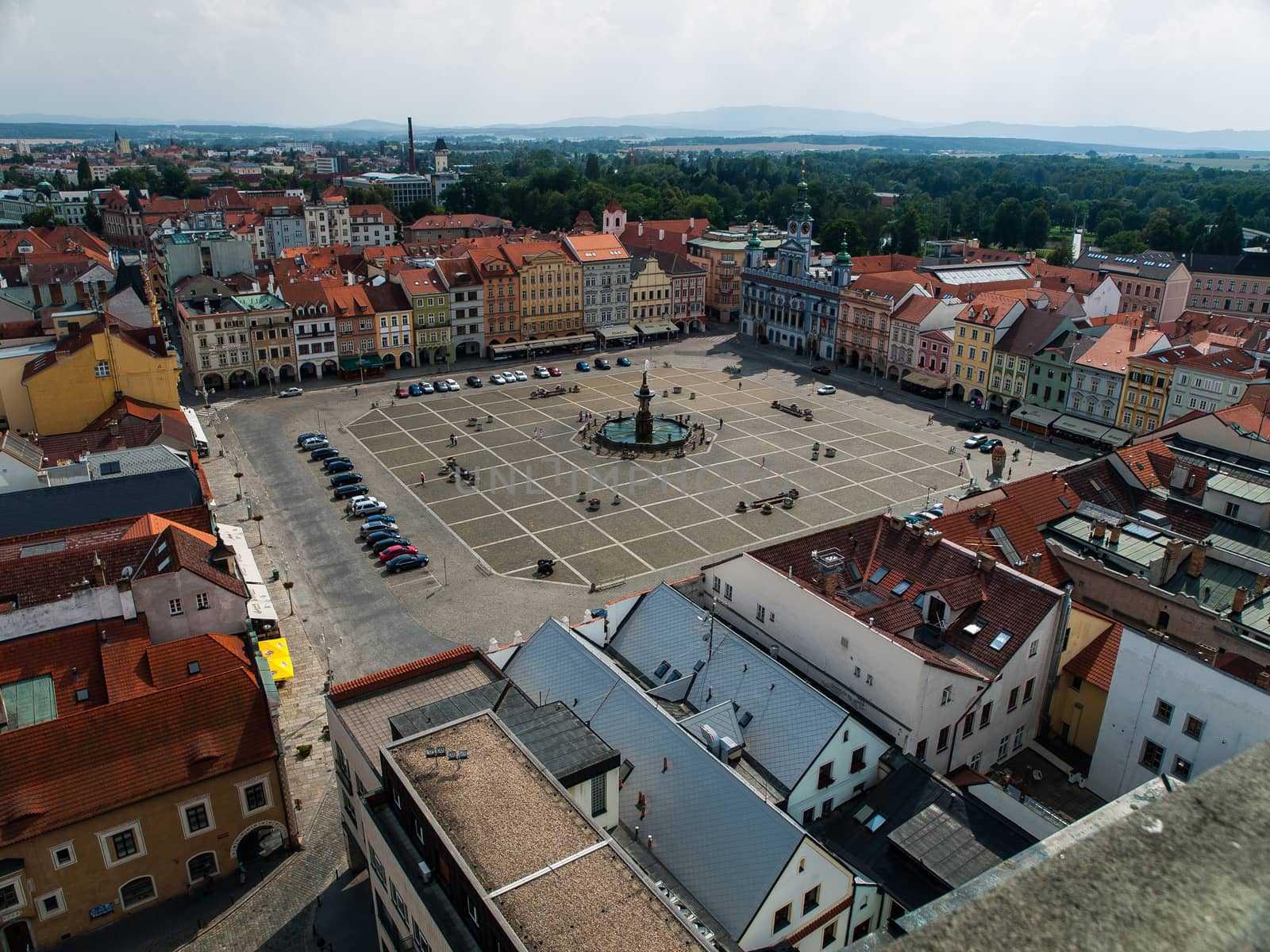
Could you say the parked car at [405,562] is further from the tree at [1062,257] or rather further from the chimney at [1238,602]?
the tree at [1062,257]

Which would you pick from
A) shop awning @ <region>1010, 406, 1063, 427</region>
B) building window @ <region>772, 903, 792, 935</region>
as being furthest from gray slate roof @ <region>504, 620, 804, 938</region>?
shop awning @ <region>1010, 406, 1063, 427</region>

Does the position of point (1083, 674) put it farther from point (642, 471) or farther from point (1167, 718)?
point (642, 471)

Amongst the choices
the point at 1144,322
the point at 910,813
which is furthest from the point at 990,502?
the point at 1144,322

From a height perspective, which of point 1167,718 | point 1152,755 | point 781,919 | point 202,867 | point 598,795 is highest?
point 598,795

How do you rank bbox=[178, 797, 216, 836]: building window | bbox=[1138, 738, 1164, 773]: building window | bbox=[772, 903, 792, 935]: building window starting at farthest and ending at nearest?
bbox=[1138, 738, 1164, 773]: building window, bbox=[178, 797, 216, 836]: building window, bbox=[772, 903, 792, 935]: building window

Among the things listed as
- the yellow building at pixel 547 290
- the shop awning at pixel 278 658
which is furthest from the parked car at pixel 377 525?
the yellow building at pixel 547 290

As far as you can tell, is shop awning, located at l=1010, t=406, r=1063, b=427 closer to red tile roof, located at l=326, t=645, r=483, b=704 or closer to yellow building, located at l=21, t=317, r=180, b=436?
red tile roof, located at l=326, t=645, r=483, b=704

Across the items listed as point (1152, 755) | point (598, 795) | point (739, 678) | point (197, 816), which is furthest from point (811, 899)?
point (197, 816)
